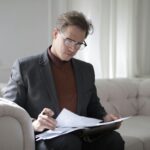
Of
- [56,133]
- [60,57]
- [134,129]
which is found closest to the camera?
[56,133]

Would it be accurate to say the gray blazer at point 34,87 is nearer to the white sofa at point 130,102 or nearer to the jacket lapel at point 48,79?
the jacket lapel at point 48,79

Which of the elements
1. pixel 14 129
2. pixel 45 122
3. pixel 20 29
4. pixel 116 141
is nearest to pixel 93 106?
pixel 116 141

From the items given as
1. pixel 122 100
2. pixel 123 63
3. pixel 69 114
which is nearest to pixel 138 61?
pixel 123 63

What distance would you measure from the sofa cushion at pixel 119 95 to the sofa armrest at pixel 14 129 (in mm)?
1380

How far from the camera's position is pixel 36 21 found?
10.4 ft

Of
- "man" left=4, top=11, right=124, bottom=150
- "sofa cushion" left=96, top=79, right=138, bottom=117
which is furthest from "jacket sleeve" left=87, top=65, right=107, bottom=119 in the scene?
"sofa cushion" left=96, top=79, right=138, bottom=117

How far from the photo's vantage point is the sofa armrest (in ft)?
4.82

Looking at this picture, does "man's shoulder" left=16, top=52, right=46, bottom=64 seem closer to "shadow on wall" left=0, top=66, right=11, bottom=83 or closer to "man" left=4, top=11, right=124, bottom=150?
"man" left=4, top=11, right=124, bottom=150

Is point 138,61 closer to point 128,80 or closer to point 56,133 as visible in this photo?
point 128,80

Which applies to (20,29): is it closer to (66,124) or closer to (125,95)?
(125,95)

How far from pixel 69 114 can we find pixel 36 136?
190 millimetres

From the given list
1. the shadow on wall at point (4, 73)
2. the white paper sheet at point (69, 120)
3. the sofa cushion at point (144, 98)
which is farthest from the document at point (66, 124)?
the sofa cushion at point (144, 98)

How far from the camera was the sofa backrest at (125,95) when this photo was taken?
294 centimetres

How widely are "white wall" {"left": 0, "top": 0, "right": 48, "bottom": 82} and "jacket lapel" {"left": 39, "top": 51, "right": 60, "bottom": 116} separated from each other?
1137mm
